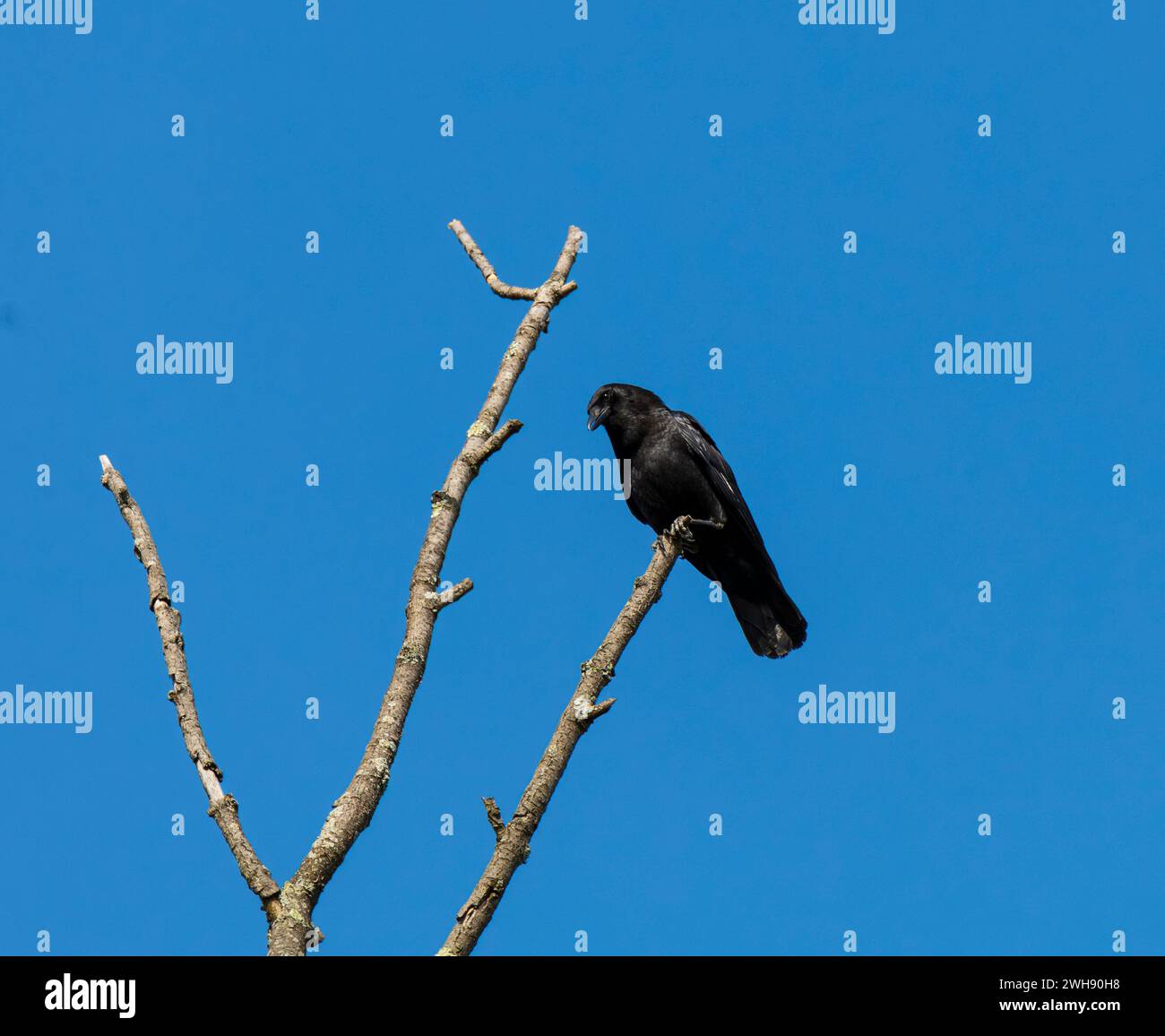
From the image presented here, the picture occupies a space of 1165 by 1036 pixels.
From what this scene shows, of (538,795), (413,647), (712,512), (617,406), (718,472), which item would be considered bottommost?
(538,795)

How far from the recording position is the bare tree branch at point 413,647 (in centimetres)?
453

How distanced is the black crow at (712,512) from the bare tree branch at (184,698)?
17.3 ft

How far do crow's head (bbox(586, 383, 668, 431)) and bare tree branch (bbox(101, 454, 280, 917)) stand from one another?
5.52 m

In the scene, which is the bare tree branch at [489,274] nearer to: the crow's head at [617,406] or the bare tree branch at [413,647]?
the bare tree branch at [413,647]

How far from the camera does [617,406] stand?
10359 mm

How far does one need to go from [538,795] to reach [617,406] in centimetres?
591

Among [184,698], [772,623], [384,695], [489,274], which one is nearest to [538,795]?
[384,695]

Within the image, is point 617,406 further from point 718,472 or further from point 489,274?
point 489,274

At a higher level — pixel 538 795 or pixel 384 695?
pixel 384 695

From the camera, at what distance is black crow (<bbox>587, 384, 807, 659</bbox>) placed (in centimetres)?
983

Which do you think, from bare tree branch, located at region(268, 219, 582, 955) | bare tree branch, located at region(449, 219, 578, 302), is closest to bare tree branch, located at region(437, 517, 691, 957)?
bare tree branch, located at region(268, 219, 582, 955)

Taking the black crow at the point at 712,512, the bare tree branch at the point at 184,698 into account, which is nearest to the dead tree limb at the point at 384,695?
the bare tree branch at the point at 184,698

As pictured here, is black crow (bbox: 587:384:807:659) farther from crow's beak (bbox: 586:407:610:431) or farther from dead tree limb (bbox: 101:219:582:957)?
dead tree limb (bbox: 101:219:582:957)
